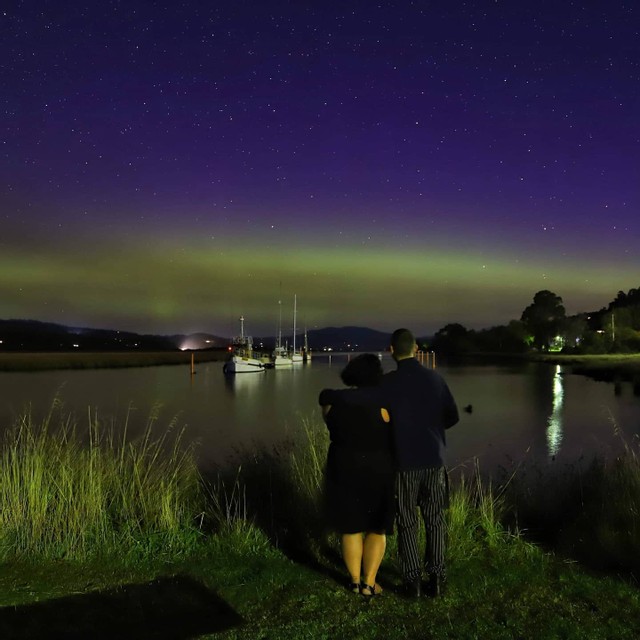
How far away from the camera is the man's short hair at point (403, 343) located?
5.09 metres

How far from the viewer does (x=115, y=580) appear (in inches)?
233

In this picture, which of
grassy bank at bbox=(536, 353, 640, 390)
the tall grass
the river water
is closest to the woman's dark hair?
the tall grass

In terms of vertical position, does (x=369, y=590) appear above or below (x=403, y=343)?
below

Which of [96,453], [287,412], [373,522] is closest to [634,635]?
[373,522]

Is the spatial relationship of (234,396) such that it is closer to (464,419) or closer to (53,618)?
(464,419)

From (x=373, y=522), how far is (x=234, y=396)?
179 ft

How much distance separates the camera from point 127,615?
5.16 meters

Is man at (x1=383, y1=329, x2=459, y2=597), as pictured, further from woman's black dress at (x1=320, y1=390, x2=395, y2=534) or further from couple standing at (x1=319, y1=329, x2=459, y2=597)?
woman's black dress at (x1=320, y1=390, x2=395, y2=534)

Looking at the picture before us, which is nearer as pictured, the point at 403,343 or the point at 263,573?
the point at 403,343

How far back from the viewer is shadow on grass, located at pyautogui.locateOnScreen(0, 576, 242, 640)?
482cm

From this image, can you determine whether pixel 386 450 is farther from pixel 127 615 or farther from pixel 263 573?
pixel 127 615

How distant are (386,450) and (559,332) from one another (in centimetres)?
14367

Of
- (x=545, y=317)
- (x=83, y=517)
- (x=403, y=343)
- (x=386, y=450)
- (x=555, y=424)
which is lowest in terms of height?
(x=555, y=424)

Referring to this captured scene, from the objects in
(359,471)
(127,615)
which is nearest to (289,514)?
(127,615)
